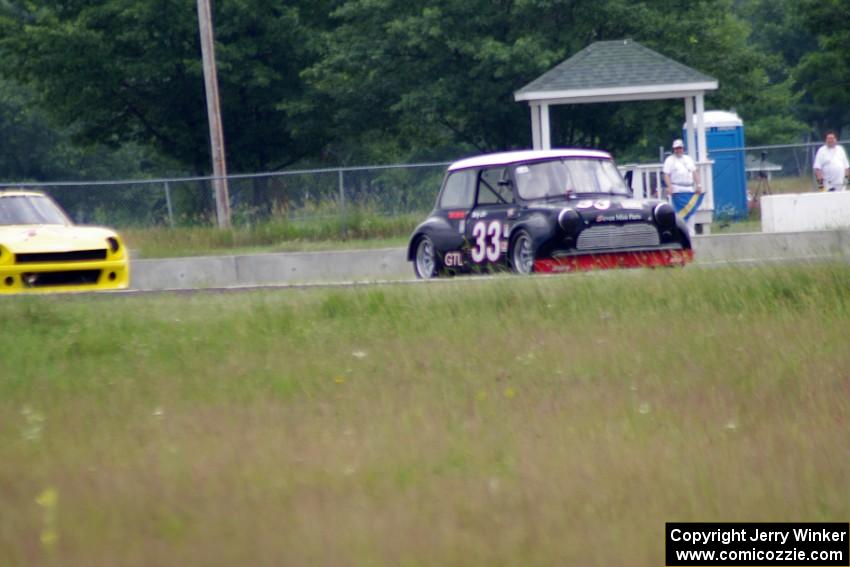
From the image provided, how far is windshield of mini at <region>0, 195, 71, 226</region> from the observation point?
52.0 feet

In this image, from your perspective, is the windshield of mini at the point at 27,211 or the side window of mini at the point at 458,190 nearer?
the windshield of mini at the point at 27,211

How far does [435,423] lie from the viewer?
688 centimetres

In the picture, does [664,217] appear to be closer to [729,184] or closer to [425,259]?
[425,259]

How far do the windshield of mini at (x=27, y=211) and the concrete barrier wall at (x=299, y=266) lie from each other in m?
3.14

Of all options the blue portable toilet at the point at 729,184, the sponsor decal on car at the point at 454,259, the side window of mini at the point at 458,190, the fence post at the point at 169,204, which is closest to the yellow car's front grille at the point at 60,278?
the sponsor decal on car at the point at 454,259

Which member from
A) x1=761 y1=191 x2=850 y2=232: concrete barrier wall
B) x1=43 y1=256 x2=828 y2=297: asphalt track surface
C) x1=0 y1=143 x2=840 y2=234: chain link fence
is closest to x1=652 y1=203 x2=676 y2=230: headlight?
x1=43 y1=256 x2=828 y2=297: asphalt track surface

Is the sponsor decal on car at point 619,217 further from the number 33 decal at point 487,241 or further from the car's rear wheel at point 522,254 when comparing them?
the number 33 decal at point 487,241

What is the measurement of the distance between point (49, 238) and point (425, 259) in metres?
4.86

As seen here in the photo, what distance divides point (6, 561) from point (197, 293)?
373 inches

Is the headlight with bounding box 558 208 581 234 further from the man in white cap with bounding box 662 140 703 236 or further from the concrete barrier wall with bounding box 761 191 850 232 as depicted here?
the concrete barrier wall with bounding box 761 191 850 232

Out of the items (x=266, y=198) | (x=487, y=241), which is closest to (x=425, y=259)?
(x=487, y=241)

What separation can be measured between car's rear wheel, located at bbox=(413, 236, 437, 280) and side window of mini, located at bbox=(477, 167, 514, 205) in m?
0.97

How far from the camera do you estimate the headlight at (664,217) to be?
14.6 m

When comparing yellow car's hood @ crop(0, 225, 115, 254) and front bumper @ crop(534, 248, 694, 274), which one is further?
yellow car's hood @ crop(0, 225, 115, 254)
